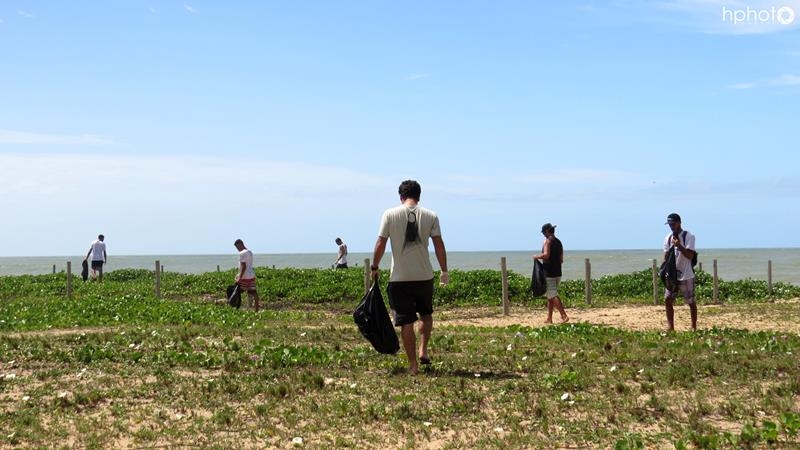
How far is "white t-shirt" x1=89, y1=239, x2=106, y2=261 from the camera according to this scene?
109 ft

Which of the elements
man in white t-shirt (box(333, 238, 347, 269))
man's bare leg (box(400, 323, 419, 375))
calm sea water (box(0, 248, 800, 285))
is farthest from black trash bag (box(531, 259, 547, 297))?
calm sea water (box(0, 248, 800, 285))

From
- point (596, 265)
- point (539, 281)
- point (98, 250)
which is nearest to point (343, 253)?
point (98, 250)

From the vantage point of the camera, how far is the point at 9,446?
670 centimetres

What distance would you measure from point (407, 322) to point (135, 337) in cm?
586

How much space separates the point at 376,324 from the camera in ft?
32.8

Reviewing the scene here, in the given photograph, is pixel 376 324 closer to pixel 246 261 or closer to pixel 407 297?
pixel 407 297

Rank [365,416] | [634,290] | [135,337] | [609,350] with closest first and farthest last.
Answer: [365,416] < [609,350] < [135,337] < [634,290]

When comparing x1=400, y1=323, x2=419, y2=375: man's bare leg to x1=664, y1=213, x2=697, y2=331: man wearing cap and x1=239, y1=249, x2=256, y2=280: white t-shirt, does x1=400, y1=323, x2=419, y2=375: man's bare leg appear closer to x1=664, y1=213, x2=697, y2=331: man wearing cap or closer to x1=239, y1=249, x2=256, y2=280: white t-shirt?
x1=664, y1=213, x2=697, y2=331: man wearing cap

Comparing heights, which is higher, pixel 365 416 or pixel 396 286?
pixel 396 286

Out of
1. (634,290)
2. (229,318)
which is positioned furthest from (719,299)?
(229,318)

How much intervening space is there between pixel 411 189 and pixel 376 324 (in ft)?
5.48

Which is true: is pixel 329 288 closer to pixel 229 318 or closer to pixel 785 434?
pixel 229 318

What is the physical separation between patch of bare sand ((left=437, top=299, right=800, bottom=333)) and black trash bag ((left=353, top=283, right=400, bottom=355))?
8115 millimetres

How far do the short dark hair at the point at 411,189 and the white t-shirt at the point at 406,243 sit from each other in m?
0.18
